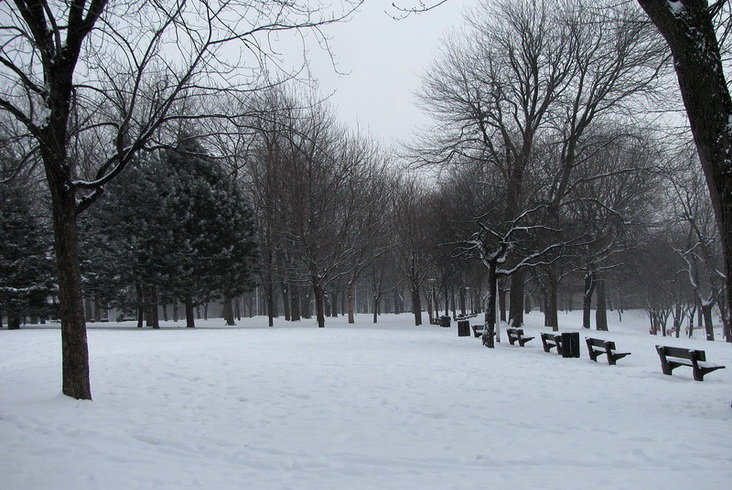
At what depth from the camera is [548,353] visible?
1606cm

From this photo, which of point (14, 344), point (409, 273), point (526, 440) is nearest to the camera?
point (526, 440)

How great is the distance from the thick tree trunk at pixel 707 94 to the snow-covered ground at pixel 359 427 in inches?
88.4

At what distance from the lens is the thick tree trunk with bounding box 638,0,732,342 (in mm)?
6215

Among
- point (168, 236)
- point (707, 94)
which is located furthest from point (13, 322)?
point (707, 94)

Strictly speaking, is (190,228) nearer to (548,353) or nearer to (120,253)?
(120,253)

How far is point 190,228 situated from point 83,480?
74.6ft

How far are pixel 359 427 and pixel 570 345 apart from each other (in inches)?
400

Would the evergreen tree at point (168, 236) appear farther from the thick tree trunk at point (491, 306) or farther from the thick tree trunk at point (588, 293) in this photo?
the thick tree trunk at point (588, 293)

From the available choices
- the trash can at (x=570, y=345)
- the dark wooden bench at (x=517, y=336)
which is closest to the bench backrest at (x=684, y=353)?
the trash can at (x=570, y=345)

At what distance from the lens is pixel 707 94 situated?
6293 mm

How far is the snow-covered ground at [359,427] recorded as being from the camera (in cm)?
470

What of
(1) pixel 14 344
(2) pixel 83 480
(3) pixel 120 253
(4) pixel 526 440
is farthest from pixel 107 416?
(3) pixel 120 253

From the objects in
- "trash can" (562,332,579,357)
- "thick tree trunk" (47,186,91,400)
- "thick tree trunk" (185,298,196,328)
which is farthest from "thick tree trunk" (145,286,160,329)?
"thick tree trunk" (47,186,91,400)

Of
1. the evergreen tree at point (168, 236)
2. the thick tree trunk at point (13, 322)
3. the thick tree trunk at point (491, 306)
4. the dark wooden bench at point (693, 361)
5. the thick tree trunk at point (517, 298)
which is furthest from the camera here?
the thick tree trunk at point (517, 298)
